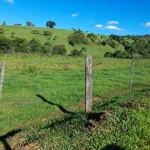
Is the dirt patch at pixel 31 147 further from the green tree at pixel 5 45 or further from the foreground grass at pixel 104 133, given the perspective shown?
the green tree at pixel 5 45

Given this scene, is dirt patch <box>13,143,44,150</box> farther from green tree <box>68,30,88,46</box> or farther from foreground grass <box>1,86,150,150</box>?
green tree <box>68,30,88,46</box>

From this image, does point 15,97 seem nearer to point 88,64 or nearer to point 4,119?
point 4,119

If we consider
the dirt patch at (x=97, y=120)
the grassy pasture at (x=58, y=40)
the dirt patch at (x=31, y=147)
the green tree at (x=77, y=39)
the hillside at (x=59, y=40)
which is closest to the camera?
the dirt patch at (x=31, y=147)

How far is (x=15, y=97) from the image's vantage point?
17109 mm

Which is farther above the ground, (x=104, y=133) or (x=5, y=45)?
(x=104, y=133)

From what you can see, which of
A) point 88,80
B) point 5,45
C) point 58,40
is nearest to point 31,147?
point 88,80

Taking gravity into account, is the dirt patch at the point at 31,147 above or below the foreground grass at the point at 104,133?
below

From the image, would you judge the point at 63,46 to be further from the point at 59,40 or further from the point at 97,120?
the point at 97,120

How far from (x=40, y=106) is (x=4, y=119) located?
224 cm

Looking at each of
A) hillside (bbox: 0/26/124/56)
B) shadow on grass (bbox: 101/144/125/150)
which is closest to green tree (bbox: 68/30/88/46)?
hillside (bbox: 0/26/124/56)

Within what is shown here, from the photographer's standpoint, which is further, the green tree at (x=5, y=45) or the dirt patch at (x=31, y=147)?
the green tree at (x=5, y=45)

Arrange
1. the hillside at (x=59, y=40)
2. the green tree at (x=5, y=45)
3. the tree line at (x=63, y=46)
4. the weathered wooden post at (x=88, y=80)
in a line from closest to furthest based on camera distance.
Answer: the weathered wooden post at (x=88, y=80), the green tree at (x=5, y=45), the tree line at (x=63, y=46), the hillside at (x=59, y=40)

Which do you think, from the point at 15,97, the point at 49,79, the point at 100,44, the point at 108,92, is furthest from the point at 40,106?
the point at 100,44

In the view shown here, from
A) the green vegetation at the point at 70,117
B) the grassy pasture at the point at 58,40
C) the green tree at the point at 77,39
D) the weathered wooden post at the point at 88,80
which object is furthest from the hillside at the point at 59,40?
the weathered wooden post at the point at 88,80
